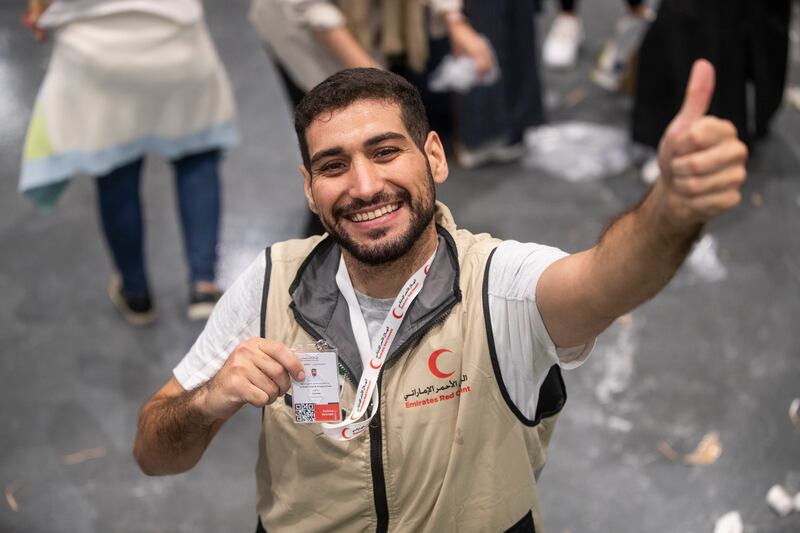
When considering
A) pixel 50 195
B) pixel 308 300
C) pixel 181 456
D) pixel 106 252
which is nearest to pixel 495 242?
pixel 308 300

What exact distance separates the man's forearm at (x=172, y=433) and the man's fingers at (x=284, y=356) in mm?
205

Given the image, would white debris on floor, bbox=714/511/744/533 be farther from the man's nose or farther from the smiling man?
the man's nose

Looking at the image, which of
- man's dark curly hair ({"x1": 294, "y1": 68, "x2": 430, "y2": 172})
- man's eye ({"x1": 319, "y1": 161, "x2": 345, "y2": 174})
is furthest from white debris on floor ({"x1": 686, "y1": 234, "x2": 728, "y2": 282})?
man's eye ({"x1": 319, "y1": 161, "x2": 345, "y2": 174})

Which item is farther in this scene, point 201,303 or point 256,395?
point 201,303

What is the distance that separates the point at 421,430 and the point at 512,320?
9.9 inches

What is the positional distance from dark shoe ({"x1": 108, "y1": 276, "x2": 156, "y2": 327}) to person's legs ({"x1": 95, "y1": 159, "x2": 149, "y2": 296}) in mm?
71

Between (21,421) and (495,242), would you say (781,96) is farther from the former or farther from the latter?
(21,421)

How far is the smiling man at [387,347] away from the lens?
1.59 m

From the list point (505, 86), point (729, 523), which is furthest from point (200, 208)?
point (729, 523)

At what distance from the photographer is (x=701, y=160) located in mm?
1144

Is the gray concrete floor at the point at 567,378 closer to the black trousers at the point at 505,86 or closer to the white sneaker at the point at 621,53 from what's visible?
the black trousers at the point at 505,86

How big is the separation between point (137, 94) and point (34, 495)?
1302 mm

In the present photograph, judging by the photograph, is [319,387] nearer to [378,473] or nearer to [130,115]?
[378,473]

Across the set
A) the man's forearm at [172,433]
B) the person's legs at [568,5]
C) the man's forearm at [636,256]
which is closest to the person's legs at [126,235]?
the man's forearm at [172,433]
